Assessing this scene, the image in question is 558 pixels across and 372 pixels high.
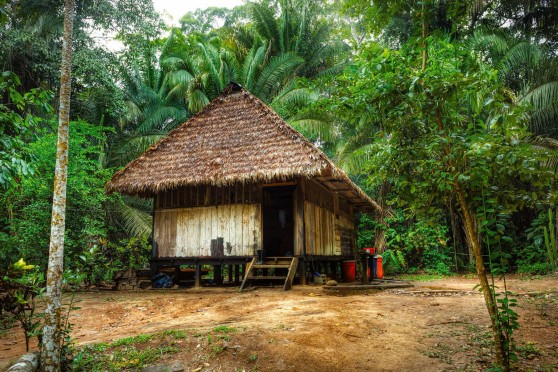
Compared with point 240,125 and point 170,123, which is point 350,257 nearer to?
point 240,125

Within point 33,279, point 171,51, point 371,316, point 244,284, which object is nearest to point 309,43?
point 171,51

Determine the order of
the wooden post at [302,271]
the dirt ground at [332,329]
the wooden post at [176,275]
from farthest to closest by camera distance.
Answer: the wooden post at [176,275]
the wooden post at [302,271]
the dirt ground at [332,329]

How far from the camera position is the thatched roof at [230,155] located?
346 inches

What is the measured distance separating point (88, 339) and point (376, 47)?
490cm

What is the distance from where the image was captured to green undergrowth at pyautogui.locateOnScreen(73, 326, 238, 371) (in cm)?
384

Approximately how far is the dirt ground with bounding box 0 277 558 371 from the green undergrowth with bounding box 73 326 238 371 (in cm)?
11

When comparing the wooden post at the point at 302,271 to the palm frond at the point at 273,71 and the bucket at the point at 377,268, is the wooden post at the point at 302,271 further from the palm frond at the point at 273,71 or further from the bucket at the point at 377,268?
the palm frond at the point at 273,71

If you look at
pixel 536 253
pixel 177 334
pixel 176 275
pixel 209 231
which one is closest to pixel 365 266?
pixel 209 231

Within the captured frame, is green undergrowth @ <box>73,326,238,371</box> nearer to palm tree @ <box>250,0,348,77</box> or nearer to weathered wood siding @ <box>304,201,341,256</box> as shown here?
weathered wood siding @ <box>304,201,341,256</box>

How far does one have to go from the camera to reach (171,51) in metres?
19.7

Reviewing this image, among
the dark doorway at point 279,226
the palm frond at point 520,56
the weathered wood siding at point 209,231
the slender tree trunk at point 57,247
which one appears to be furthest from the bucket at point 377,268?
the slender tree trunk at point 57,247

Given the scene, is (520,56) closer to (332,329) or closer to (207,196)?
(207,196)

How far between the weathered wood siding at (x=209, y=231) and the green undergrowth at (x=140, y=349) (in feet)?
16.0

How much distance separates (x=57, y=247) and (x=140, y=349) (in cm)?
135
